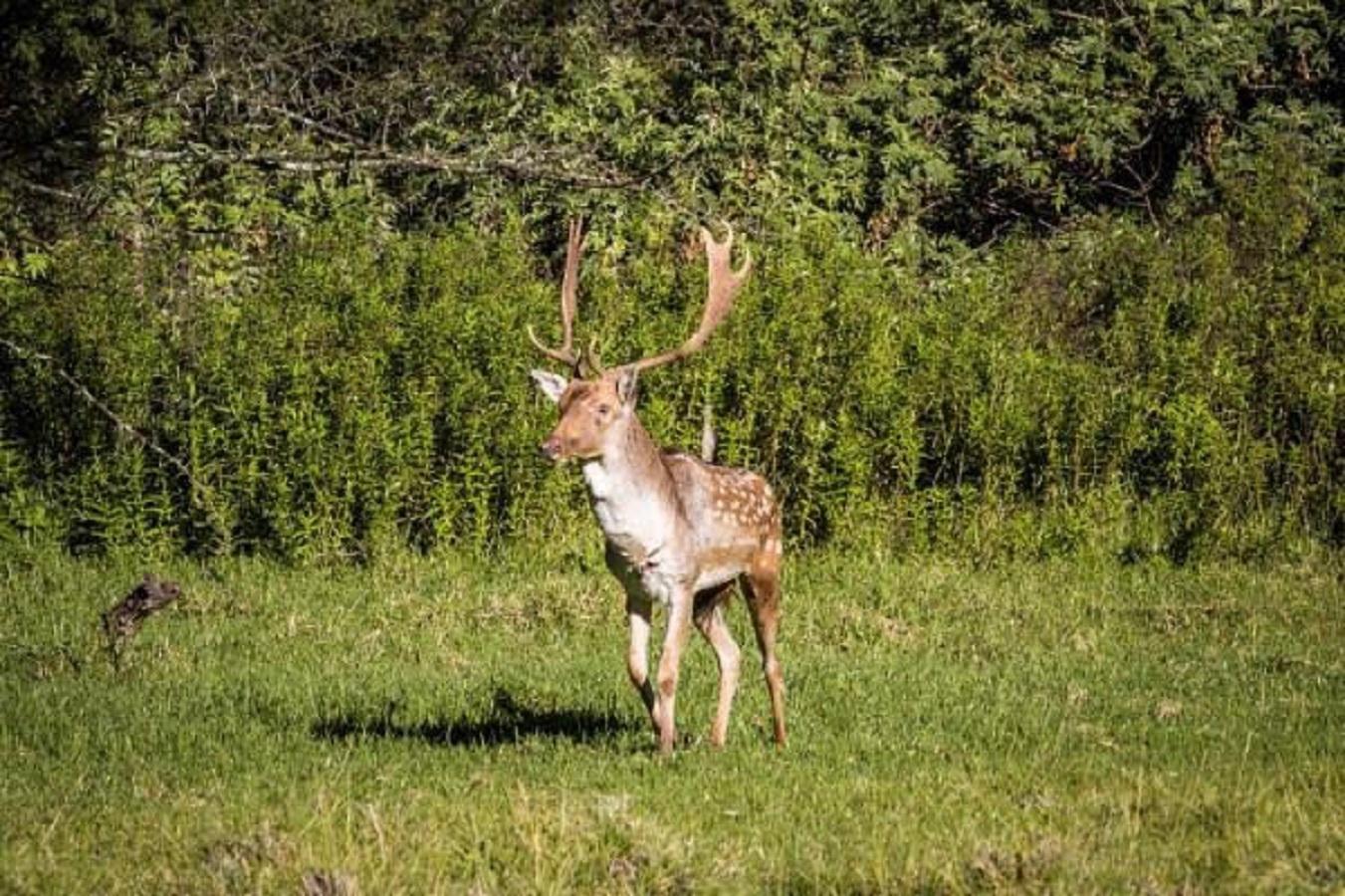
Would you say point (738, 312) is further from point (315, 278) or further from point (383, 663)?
point (383, 663)

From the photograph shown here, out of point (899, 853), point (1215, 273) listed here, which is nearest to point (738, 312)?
point (1215, 273)

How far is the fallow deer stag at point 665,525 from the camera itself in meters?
9.94

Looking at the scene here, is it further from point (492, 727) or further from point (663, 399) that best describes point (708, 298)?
point (663, 399)

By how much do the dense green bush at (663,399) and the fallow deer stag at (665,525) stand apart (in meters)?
4.68

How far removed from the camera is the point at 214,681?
39.0ft

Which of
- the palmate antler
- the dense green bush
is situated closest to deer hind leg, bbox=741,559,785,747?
the palmate antler

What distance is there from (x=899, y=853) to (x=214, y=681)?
4.78m

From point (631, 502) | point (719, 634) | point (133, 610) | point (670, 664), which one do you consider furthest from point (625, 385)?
point (133, 610)

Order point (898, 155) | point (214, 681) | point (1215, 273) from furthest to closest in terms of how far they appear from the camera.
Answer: point (898, 155)
point (1215, 273)
point (214, 681)

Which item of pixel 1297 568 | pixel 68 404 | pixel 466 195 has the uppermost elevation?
pixel 466 195

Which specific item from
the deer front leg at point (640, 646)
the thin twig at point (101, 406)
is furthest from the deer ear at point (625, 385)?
the thin twig at point (101, 406)

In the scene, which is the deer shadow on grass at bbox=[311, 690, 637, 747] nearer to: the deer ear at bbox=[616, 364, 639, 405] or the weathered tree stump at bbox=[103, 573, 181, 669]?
the weathered tree stump at bbox=[103, 573, 181, 669]

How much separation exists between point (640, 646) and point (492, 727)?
1.22 metres

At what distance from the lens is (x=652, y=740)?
35.0 feet
